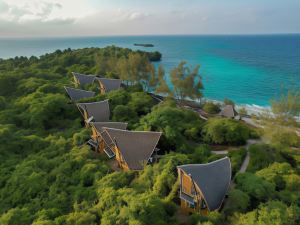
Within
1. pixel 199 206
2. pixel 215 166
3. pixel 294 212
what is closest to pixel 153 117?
pixel 215 166

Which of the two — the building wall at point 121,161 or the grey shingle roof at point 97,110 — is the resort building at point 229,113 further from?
the building wall at point 121,161

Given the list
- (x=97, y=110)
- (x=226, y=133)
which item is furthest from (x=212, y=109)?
(x=97, y=110)

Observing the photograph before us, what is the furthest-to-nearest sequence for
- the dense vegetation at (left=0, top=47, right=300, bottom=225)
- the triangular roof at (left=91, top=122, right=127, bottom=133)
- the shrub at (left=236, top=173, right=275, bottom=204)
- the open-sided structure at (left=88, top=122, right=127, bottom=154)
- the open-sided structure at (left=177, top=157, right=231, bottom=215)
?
the triangular roof at (left=91, top=122, right=127, bottom=133) < the open-sided structure at (left=88, top=122, right=127, bottom=154) < the shrub at (left=236, top=173, right=275, bottom=204) < the open-sided structure at (left=177, top=157, right=231, bottom=215) < the dense vegetation at (left=0, top=47, right=300, bottom=225)

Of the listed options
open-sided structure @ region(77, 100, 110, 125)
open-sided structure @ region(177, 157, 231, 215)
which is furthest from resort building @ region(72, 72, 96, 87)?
open-sided structure @ region(177, 157, 231, 215)

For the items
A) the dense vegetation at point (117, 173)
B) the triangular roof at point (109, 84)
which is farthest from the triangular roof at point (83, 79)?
the dense vegetation at point (117, 173)

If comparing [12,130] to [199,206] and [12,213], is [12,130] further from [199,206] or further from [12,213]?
[199,206]

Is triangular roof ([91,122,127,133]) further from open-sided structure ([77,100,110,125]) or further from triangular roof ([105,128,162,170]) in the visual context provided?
open-sided structure ([77,100,110,125])

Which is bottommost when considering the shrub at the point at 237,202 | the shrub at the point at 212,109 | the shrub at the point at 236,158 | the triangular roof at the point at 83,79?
the shrub at the point at 212,109
